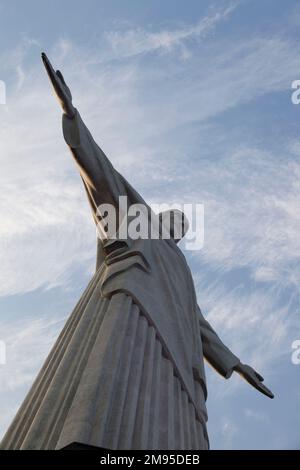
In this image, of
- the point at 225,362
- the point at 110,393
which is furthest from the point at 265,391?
the point at 110,393

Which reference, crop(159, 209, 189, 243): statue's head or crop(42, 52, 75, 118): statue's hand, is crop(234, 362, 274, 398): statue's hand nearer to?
crop(159, 209, 189, 243): statue's head

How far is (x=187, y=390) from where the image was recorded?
21.4ft

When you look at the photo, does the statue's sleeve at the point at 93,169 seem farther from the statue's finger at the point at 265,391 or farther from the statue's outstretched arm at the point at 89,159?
the statue's finger at the point at 265,391

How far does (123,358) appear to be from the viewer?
5879mm

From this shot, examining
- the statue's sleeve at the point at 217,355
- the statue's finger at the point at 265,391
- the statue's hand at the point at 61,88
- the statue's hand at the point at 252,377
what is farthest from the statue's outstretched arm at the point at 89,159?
the statue's finger at the point at 265,391

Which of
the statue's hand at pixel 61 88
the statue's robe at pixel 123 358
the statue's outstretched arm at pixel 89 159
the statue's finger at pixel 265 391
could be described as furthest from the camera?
the statue's finger at pixel 265 391

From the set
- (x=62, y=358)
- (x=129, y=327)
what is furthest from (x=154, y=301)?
(x=62, y=358)

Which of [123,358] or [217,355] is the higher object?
[217,355]

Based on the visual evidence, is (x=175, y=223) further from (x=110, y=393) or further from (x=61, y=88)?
(x=110, y=393)

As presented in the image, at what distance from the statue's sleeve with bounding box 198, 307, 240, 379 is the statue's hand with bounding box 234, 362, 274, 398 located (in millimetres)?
105

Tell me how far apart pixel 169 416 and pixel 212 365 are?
326 centimetres

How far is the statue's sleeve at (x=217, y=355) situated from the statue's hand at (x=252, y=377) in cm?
10

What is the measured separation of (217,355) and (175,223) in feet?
7.55

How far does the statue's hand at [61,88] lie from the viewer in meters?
7.62
